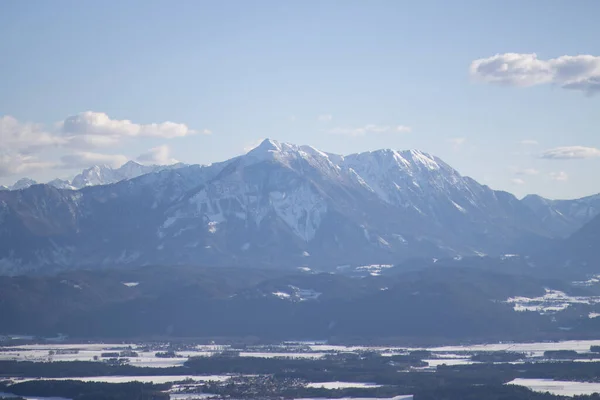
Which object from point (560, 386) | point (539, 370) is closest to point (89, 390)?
point (560, 386)

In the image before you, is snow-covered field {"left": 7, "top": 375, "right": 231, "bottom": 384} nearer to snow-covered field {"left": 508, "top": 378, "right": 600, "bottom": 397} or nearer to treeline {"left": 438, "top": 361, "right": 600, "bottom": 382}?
treeline {"left": 438, "top": 361, "right": 600, "bottom": 382}

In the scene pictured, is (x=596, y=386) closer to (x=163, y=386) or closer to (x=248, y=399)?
(x=248, y=399)

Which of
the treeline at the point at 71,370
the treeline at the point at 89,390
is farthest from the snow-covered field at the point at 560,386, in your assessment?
the treeline at the point at 71,370

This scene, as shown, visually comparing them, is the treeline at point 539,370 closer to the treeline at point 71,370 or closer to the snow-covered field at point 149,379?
the snow-covered field at point 149,379

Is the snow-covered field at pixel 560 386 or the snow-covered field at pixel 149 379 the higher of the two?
the snow-covered field at pixel 149 379

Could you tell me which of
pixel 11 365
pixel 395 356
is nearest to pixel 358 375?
pixel 395 356

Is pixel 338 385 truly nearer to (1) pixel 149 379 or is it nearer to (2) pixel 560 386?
(1) pixel 149 379

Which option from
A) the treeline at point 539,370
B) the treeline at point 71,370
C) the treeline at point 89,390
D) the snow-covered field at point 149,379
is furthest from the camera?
the treeline at point 71,370

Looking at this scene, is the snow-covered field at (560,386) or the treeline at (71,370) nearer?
the snow-covered field at (560,386)

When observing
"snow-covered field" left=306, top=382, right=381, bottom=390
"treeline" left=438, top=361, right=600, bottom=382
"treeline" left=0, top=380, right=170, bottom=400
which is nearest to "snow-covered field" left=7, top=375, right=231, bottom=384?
"treeline" left=0, top=380, right=170, bottom=400
